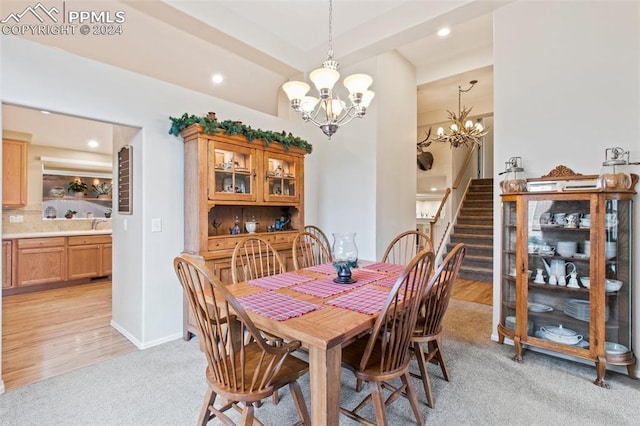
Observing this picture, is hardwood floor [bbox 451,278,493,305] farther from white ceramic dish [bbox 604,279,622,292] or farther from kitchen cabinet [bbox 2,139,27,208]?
kitchen cabinet [bbox 2,139,27,208]

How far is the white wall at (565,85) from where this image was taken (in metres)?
2.36

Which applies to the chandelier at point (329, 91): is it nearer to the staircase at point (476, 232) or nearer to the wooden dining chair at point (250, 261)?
the wooden dining chair at point (250, 261)

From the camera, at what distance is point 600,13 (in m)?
2.45

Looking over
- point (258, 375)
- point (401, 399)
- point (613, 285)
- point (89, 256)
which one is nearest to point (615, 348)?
point (613, 285)

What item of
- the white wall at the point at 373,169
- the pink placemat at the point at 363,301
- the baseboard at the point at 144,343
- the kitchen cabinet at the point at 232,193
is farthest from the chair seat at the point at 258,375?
the white wall at the point at 373,169

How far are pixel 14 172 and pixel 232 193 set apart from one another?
162 inches

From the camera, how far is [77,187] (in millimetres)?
5773

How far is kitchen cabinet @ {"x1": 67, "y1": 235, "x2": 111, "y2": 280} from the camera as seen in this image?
494 cm

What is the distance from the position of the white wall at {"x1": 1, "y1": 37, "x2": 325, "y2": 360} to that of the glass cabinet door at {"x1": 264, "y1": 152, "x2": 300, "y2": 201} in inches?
31.2

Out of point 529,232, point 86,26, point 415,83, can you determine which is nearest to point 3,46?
point 86,26

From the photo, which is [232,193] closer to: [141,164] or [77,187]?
[141,164]

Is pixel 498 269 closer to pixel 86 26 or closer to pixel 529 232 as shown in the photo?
pixel 529 232

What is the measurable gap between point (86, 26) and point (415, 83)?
4255 millimetres

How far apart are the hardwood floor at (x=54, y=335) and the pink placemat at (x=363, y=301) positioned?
2.21 metres
